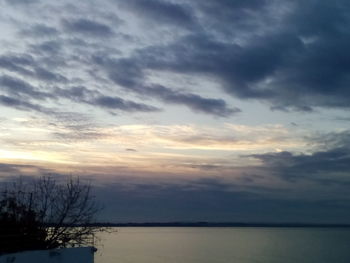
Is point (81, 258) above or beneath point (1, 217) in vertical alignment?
beneath

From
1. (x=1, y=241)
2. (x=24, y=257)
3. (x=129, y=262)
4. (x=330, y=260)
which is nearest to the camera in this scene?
(x=24, y=257)

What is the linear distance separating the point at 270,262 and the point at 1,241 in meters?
64.1

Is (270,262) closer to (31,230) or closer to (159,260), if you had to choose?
(159,260)

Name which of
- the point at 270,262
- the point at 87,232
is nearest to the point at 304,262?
the point at 270,262

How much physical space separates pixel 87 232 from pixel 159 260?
55.4m

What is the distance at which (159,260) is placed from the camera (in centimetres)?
7888

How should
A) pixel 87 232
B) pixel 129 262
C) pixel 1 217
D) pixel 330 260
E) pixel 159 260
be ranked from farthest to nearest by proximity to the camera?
1. pixel 330 260
2. pixel 159 260
3. pixel 129 262
4. pixel 87 232
5. pixel 1 217

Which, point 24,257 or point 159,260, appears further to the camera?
point 159,260

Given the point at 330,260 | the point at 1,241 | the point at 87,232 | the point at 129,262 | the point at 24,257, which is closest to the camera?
the point at 24,257

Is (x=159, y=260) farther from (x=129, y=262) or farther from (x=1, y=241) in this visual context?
(x=1, y=241)

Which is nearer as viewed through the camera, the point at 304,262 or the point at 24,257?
the point at 24,257

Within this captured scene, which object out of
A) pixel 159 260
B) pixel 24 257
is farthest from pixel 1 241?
pixel 159 260

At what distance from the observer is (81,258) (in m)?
21.0

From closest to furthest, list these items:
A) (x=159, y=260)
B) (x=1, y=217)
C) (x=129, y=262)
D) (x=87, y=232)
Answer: (x=1, y=217) → (x=87, y=232) → (x=129, y=262) → (x=159, y=260)
